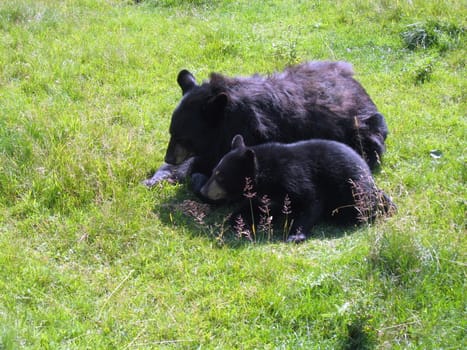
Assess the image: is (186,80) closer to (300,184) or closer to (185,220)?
(185,220)

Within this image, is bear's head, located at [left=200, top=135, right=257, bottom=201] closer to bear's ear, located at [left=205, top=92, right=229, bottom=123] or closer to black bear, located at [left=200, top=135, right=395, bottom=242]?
black bear, located at [left=200, top=135, right=395, bottom=242]

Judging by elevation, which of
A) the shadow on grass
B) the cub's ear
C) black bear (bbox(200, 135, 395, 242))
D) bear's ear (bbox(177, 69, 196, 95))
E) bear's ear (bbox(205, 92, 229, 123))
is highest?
bear's ear (bbox(177, 69, 196, 95))

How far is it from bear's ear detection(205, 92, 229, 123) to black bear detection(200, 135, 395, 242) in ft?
1.87

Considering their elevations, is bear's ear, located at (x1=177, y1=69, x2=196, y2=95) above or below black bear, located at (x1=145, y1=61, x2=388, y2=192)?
above

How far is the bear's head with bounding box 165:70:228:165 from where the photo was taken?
672 cm

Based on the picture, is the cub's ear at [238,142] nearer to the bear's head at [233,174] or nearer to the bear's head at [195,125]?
the bear's head at [233,174]

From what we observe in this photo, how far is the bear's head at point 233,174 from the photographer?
6.04 m

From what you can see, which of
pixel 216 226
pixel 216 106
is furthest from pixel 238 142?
pixel 216 226

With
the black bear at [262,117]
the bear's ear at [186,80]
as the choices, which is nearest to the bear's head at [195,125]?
the black bear at [262,117]

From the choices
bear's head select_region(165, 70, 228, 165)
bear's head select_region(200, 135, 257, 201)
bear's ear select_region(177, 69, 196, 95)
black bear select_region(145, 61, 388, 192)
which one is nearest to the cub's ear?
bear's head select_region(200, 135, 257, 201)

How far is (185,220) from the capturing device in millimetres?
6160

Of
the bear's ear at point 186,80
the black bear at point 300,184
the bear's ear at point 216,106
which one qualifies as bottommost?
the black bear at point 300,184

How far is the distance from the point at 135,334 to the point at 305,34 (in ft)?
24.5

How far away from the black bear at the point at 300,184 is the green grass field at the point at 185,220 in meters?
0.22
